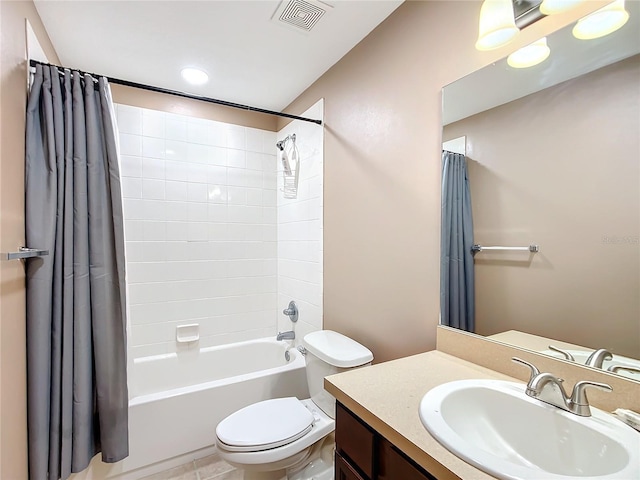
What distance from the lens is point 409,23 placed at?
144cm

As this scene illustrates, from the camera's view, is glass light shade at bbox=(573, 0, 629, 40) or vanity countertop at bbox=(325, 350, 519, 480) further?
glass light shade at bbox=(573, 0, 629, 40)

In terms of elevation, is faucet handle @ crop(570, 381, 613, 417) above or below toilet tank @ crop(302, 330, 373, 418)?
above

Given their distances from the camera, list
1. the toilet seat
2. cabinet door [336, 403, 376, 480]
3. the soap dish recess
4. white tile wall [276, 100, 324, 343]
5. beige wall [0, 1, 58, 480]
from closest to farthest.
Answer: cabinet door [336, 403, 376, 480]
beige wall [0, 1, 58, 480]
the toilet seat
white tile wall [276, 100, 324, 343]
the soap dish recess

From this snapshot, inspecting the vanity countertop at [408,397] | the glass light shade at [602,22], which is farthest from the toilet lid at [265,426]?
the glass light shade at [602,22]

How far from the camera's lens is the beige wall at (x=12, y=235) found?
1091mm

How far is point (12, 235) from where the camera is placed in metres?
1.17

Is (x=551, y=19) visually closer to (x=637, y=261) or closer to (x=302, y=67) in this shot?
(x=637, y=261)

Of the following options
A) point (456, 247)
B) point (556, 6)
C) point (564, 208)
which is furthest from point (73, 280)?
point (556, 6)

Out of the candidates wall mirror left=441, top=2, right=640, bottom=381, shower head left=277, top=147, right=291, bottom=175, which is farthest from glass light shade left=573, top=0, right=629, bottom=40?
shower head left=277, top=147, right=291, bottom=175

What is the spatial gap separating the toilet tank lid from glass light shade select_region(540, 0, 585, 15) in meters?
1.47

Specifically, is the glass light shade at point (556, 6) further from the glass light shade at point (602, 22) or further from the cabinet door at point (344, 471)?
the cabinet door at point (344, 471)

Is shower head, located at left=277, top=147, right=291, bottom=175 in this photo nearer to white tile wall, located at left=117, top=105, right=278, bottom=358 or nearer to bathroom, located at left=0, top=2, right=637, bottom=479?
white tile wall, located at left=117, top=105, right=278, bottom=358

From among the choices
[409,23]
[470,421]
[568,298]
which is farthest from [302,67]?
[470,421]

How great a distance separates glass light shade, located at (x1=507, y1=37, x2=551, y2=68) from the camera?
963 millimetres
